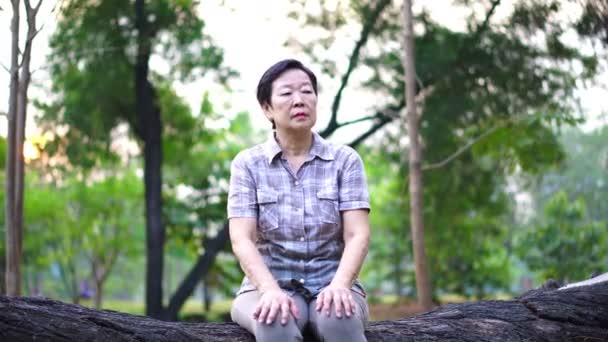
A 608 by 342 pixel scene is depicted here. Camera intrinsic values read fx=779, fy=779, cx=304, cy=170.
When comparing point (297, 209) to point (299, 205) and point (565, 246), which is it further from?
point (565, 246)

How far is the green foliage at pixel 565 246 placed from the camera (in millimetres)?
15828

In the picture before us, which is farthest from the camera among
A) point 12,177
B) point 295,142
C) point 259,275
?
point 12,177

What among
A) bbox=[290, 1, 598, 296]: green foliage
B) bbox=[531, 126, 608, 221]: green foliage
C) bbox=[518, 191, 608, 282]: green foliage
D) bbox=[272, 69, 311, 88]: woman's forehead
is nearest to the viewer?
bbox=[272, 69, 311, 88]: woman's forehead

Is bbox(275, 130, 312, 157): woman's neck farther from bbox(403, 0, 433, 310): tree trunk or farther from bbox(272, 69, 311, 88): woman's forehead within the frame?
bbox(403, 0, 433, 310): tree trunk

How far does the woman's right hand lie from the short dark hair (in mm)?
891

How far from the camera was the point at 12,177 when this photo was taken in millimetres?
6344

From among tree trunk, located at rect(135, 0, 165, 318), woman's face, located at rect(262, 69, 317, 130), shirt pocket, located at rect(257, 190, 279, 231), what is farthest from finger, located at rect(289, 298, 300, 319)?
tree trunk, located at rect(135, 0, 165, 318)

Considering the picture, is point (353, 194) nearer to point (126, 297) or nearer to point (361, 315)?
point (361, 315)

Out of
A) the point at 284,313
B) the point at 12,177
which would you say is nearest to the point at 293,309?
the point at 284,313

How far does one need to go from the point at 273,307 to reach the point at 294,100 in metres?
0.90

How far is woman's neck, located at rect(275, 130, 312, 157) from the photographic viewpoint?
3490 millimetres

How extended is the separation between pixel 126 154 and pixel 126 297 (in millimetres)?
39310

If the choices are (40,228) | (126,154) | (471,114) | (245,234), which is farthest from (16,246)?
(40,228)

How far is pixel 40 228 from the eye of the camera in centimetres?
2064
